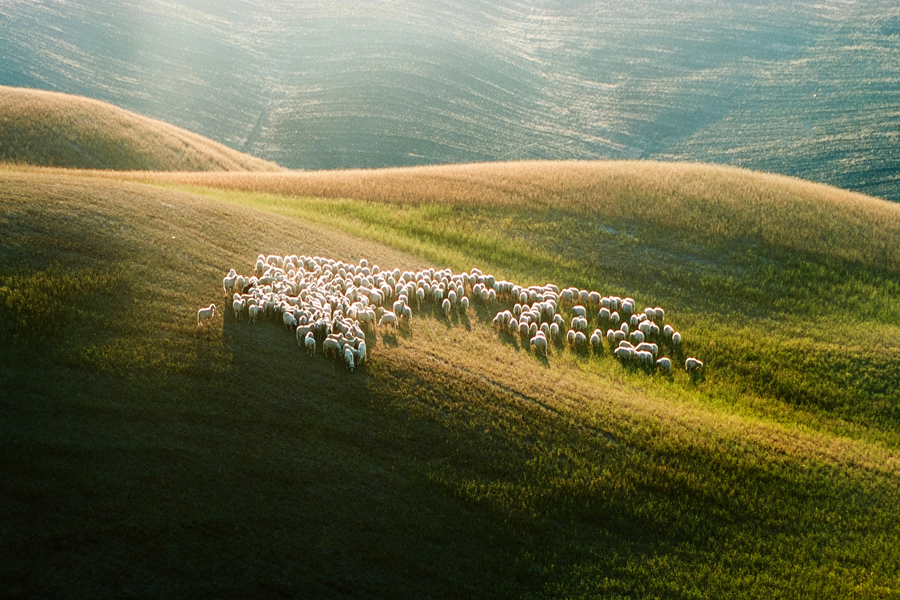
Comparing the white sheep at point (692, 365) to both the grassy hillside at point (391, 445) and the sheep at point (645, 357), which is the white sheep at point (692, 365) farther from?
the sheep at point (645, 357)

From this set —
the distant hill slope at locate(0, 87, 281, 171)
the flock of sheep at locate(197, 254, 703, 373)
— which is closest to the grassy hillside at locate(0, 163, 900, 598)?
the flock of sheep at locate(197, 254, 703, 373)

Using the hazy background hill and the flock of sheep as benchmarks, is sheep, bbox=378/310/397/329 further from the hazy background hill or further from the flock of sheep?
the hazy background hill

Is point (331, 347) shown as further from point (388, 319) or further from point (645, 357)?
point (645, 357)

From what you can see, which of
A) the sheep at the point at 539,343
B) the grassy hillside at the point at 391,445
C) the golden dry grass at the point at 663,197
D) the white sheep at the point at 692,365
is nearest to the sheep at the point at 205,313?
the grassy hillside at the point at 391,445

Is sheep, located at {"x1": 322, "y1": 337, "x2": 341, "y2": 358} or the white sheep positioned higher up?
the white sheep

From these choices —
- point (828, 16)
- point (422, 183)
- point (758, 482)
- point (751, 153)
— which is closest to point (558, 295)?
point (758, 482)

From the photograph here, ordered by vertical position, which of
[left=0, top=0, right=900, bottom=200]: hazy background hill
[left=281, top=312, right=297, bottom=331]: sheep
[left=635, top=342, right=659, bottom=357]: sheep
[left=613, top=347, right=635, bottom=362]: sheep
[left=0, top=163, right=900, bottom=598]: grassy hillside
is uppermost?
[left=0, top=0, right=900, bottom=200]: hazy background hill

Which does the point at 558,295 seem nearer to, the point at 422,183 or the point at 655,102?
the point at 422,183
